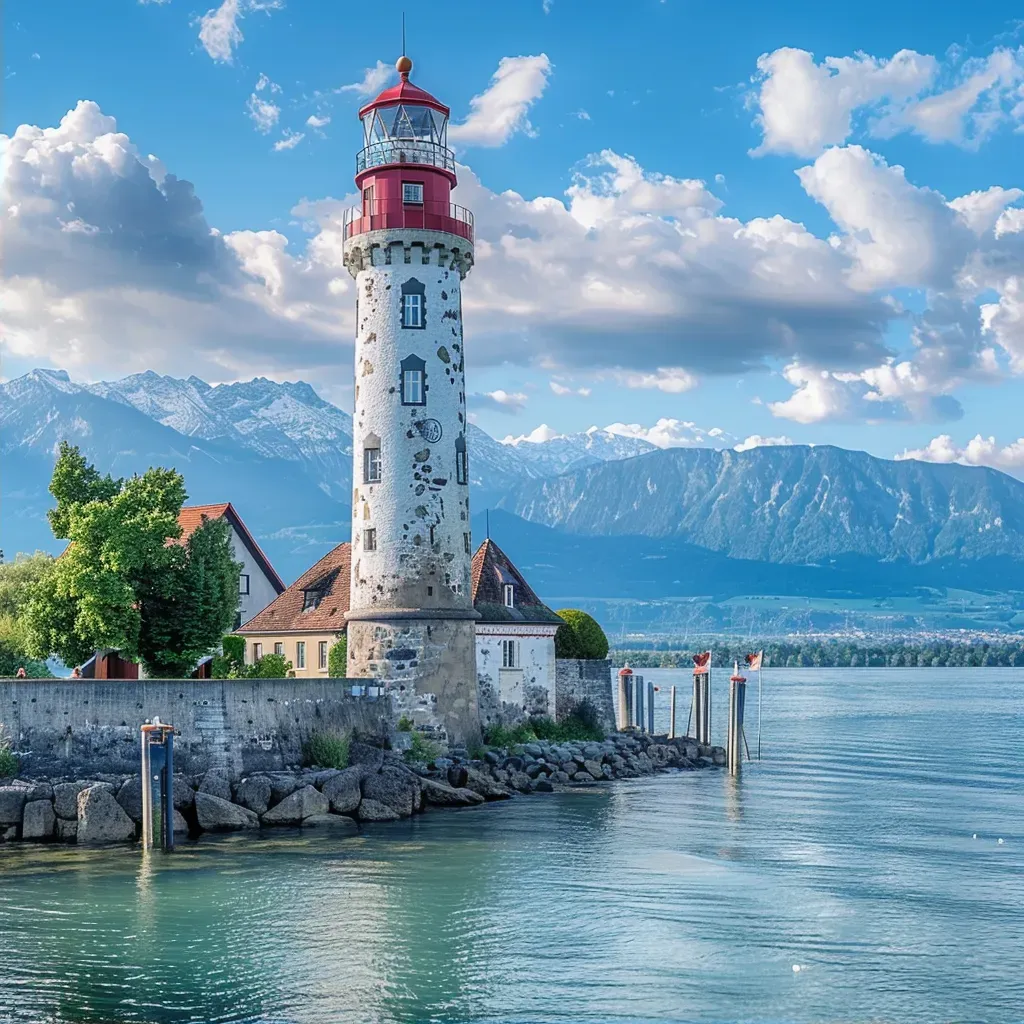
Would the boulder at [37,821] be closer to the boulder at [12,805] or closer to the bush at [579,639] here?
the boulder at [12,805]

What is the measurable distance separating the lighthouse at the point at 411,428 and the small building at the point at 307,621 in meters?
7.97

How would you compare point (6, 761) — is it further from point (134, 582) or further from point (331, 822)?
point (331, 822)

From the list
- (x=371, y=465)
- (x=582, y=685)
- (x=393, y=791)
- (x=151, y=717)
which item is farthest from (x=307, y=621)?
(x=151, y=717)

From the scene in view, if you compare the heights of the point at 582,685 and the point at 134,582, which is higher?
the point at 134,582

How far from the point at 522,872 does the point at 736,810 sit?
Answer: 47.6ft

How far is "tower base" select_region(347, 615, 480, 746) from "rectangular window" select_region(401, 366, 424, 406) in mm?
8045

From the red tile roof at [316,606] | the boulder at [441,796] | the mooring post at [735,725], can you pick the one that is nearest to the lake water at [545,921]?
the boulder at [441,796]

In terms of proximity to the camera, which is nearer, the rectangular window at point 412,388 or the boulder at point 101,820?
the boulder at point 101,820

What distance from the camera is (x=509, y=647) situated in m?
57.0

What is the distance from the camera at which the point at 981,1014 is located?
891 inches

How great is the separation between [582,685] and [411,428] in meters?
17.1

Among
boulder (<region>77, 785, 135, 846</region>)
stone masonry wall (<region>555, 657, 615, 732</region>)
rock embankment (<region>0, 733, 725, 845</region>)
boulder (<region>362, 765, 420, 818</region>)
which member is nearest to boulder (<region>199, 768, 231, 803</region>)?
rock embankment (<region>0, 733, 725, 845</region>)

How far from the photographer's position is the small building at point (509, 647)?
55875 mm

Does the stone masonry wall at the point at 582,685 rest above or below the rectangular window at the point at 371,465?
below
